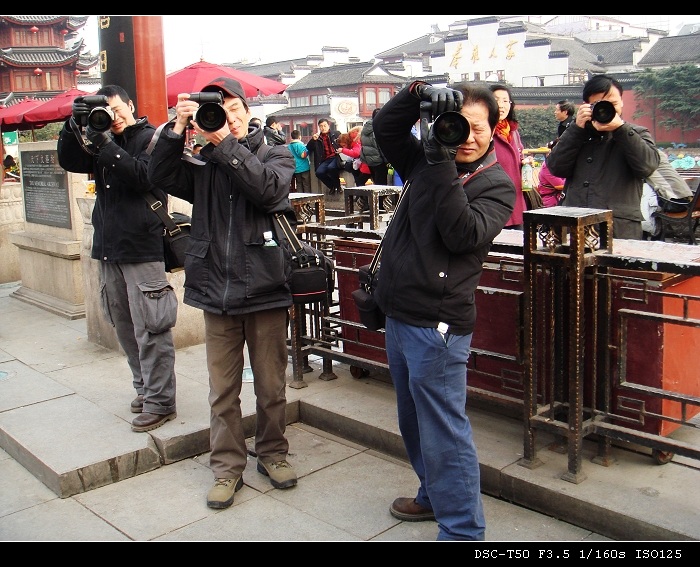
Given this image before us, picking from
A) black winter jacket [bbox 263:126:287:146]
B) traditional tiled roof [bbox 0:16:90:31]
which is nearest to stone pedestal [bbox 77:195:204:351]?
black winter jacket [bbox 263:126:287:146]

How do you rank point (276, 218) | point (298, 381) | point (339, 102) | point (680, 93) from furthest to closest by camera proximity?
point (339, 102) → point (680, 93) → point (298, 381) → point (276, 218)

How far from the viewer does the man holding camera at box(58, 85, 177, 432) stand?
402 centimetres

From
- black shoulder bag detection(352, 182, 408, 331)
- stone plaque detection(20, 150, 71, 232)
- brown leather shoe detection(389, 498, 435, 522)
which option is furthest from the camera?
stone plaque detection(20, 150, 71, 232)

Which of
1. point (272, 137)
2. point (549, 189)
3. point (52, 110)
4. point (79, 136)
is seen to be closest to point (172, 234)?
point (79, 136)

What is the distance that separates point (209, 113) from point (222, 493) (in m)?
1.66

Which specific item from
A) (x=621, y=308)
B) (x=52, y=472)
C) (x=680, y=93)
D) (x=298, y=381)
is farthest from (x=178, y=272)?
(x=680, y=93)

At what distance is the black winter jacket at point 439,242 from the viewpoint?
8.53 feet

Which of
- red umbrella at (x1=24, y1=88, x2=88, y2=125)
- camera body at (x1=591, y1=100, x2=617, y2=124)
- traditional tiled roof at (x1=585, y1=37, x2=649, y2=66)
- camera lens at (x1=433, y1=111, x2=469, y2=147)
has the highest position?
traditional tiled roof at (x1=585, y1=37, x2=649, y2=66)

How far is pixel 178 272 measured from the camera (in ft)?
18.3

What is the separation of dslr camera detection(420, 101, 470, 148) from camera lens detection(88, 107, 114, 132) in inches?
79.5

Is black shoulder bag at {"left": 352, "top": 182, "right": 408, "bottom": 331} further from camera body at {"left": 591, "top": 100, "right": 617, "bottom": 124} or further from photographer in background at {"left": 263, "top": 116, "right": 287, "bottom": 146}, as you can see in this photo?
camera body at {"left": 591, "top": 100, "right": 617, "bottom": 124}

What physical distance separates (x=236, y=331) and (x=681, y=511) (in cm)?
198

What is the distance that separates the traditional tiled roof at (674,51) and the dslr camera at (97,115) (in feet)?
127
